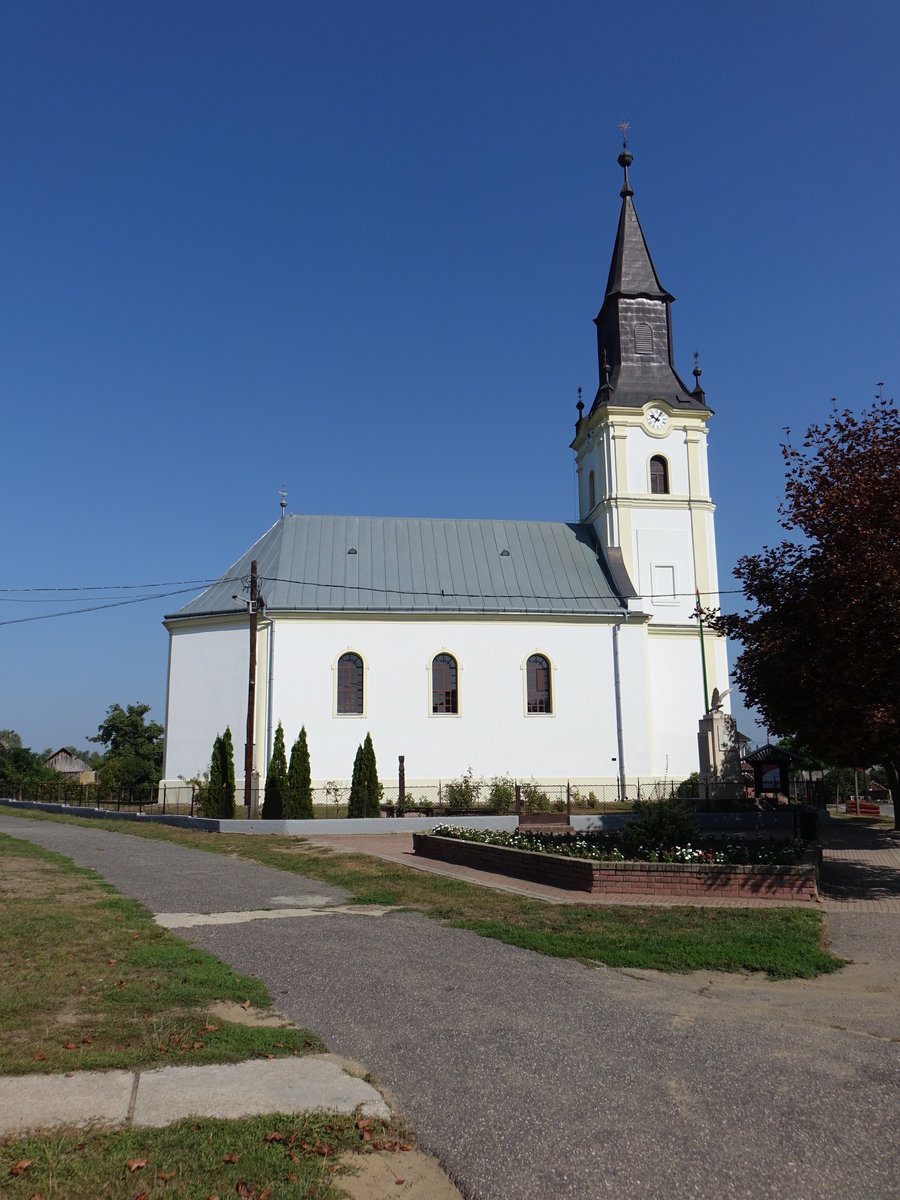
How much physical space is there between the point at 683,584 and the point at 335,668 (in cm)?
1427

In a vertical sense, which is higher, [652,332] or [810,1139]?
[652,332]

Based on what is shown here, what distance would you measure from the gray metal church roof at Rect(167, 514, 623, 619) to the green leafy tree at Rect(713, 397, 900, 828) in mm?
19831

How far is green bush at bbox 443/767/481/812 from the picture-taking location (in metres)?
30.5

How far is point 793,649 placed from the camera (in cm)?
1445

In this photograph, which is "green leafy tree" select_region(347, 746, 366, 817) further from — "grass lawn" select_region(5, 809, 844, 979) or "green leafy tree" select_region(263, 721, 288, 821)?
"grass lawn" select_region(5, 809, 844, 979)

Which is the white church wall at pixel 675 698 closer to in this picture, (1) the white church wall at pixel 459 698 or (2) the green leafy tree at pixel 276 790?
(1) the white church wall at pixel 459 698

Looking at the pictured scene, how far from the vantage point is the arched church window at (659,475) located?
1479 inches

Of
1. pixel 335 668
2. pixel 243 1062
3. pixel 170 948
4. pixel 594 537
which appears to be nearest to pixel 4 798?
pixel 335 668

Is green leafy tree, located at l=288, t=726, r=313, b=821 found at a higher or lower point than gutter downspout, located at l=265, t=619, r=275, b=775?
→ lower

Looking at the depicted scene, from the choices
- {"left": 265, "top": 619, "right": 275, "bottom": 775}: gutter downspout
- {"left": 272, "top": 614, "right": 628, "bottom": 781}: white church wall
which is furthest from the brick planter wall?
{"left": 265, "top": 619, "right": 275, "bottom": 775}: gutter downspout

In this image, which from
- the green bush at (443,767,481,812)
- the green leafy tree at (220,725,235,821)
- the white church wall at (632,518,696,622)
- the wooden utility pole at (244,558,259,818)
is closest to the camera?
the wooden utility pole at (244,558,259,818)

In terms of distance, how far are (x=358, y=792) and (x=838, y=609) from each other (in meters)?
18.2

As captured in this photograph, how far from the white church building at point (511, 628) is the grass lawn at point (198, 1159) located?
27.7m

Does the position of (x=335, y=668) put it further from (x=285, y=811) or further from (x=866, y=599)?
(x=866, y=599)
